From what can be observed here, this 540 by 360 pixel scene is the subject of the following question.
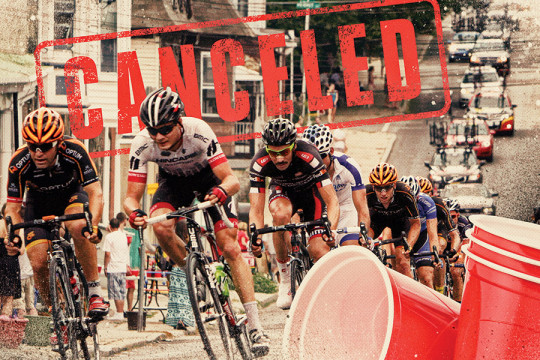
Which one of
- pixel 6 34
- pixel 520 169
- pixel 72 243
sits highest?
pixel 6 34

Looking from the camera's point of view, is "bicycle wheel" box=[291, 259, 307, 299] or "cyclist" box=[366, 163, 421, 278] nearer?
"bicycle wheel" box=[291, 259, 307, 299]

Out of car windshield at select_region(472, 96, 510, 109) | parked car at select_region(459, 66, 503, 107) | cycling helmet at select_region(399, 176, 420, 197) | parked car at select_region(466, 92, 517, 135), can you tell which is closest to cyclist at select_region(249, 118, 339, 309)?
cycling helmet at select_region(399, 176, 420, 197)

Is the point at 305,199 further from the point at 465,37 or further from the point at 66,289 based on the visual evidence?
the point at 465,37

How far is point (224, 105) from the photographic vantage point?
30.7 m

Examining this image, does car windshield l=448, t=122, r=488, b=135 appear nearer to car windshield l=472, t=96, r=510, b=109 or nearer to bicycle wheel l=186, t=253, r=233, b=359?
car windshield l=472, t=96, r=510, b=109

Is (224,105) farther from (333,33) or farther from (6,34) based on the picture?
(6,34)

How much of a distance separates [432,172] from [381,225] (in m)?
18.4

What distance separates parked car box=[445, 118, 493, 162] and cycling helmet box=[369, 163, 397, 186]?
22.9m

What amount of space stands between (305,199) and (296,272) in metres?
0.77

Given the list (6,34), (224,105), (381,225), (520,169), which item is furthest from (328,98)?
(381,225)

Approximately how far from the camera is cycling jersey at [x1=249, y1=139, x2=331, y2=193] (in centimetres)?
874

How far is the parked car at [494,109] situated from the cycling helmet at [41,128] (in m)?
29.4

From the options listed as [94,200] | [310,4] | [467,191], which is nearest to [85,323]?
[94,200]

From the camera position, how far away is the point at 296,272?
917 centimetres
